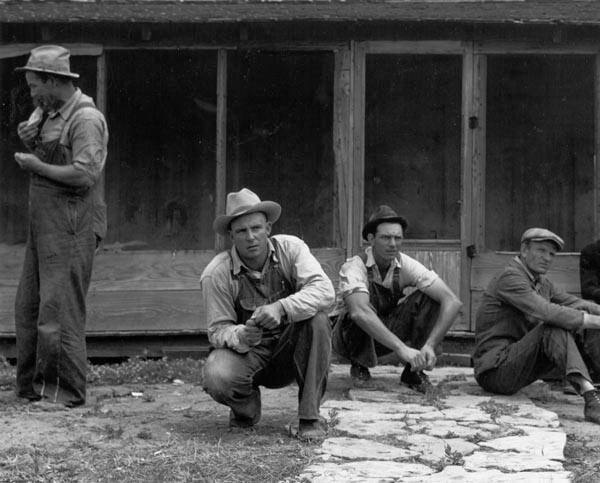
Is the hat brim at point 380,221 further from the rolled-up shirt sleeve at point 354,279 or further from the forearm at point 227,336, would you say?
the forearm at point 227,336

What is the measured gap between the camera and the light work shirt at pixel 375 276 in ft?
28.3

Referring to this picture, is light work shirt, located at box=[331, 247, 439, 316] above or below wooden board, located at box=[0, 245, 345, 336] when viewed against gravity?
above

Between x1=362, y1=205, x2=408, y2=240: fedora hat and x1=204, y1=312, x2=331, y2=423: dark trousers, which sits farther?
x1=362, y1=205, x2=408, y2=240: fedora hat

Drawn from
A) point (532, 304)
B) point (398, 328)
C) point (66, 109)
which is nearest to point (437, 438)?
point (532, 304)

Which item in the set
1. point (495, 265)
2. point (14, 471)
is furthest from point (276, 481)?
point (495, 265)

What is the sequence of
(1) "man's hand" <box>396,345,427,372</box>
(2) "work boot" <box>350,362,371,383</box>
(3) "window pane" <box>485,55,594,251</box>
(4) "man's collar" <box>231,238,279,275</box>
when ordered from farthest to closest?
(3) "window pane" <box>485,55,594,251</box>
(2) "work boot" <box>350,362,371,383</box>
(1) "man's hand" <box>396,345,427,372</box>
(4) "man's collar" <box>231,238,279,275</box>

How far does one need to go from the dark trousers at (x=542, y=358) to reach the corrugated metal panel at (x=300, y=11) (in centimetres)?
326

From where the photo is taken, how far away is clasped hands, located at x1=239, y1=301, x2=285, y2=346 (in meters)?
6.58

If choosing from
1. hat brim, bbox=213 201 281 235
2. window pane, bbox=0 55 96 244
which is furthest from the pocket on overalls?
window pane, bbox=0 55 96 244

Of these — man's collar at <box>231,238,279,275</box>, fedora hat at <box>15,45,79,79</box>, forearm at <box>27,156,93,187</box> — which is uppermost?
fedora hat at <box>15,45,79,79</box>

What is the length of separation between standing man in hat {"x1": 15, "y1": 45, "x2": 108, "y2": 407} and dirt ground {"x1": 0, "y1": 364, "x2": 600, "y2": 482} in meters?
0.32

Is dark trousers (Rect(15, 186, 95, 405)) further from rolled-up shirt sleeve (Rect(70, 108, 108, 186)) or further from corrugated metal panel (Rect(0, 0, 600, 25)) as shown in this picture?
corrugated metal panel (Rect(0, 0, 600, 25))

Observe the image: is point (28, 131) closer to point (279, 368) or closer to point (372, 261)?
point (279, 368)

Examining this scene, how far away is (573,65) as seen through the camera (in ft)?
37.5
